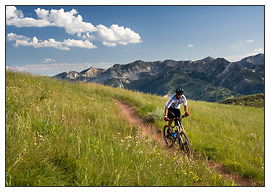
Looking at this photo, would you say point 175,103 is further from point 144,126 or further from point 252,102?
point 252,102

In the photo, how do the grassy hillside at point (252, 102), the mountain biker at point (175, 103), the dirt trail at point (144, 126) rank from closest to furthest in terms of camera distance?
1. the mountain biker at point (175, 103)
2. the dirt trail at point (144, 126)
3. the grassy hillside at point (252, 102)

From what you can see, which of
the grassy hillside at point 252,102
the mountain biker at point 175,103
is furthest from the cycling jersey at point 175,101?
the grassy hillside at point 252,102

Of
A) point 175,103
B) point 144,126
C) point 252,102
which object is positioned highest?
point 175,103

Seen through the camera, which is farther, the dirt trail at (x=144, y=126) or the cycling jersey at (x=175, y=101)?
the dirt trail at (x=144, y=126)

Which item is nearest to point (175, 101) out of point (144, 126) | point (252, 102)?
point (144, 126)

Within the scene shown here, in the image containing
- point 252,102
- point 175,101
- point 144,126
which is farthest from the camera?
point 252,102

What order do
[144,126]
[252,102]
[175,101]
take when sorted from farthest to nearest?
[252,102]
[144,126]
[175,101]

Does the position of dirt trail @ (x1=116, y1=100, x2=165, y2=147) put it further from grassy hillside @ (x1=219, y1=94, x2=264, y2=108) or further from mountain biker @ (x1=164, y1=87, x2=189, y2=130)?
grassy hillside @ (x1=219, y1=94, x2=264, y2=108)

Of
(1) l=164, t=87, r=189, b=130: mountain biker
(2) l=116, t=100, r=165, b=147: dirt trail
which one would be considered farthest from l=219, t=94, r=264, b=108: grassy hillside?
(1) l=164, t=87, r=189, b=130: mountain biker

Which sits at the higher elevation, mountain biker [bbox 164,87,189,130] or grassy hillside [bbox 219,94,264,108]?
mountain biker [bbox 164,87,189,130]

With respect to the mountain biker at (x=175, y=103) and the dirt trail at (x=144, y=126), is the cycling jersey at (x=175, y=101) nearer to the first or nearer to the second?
the mountain biker at (x=175, y=103)

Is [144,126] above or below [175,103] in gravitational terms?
below
